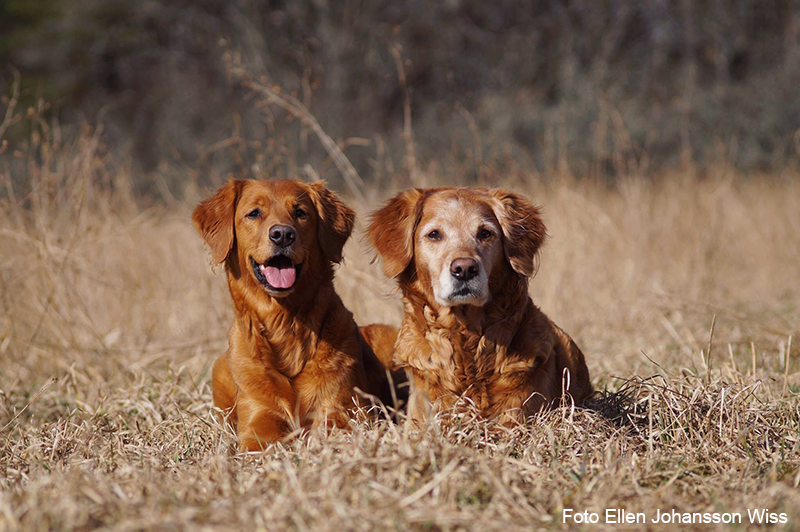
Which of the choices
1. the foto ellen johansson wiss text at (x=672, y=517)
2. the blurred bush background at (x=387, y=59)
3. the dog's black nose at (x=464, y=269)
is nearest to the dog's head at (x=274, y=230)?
the dog's black nose at (x=464, y=269)

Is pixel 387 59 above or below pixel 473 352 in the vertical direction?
above

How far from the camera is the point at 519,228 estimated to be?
3461 millimetres

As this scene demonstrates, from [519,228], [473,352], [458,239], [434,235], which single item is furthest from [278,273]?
[519,228]

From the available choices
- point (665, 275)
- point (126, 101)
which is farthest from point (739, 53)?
point (126, 101)

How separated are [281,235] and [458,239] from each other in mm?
804

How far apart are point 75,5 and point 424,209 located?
20.3m

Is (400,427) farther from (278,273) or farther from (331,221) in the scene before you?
(331,221)

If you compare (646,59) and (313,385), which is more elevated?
(646,59)

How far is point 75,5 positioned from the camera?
20.3 meters

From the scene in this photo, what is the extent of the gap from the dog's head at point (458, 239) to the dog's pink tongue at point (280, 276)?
0.43m

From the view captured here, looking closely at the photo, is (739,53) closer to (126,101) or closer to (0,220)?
(126,101)

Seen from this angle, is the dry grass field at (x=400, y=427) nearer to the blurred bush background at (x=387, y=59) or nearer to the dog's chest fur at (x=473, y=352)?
the dog's chest fur at (x=473, y=352)

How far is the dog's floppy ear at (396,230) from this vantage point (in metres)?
3.45

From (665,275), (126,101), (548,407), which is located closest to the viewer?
(548,407)
